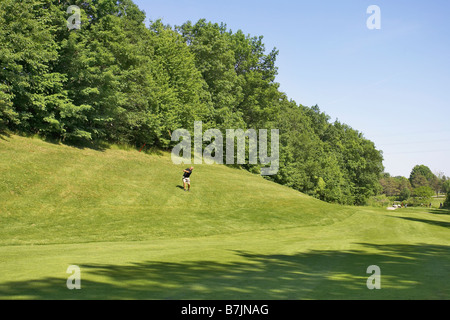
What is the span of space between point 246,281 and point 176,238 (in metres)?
14.1

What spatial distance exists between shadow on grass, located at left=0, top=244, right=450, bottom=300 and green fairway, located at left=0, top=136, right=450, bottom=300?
3cm

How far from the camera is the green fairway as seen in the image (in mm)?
7092

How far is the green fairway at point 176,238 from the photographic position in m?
7.09

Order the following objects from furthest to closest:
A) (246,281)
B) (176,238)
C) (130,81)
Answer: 1. (130,81)
2. (176,238)
3. (246,281)

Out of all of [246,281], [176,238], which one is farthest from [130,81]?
[246,281]

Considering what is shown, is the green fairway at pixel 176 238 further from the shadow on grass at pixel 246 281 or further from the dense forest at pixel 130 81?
the dense forest at pixel 130 81

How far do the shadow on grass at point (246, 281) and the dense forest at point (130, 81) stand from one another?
31744 mm

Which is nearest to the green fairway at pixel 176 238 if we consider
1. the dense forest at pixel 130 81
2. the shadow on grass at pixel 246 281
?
the shadow on grass at pixel 246 281

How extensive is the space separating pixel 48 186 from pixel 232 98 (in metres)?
44.1

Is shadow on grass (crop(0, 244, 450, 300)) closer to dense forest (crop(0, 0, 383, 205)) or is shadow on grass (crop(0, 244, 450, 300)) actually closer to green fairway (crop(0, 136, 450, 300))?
green fairway (crop(0, 136, 450, 300))

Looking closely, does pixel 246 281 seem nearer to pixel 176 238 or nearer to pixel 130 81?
pixel 176 238

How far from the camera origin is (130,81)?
49.7 m
